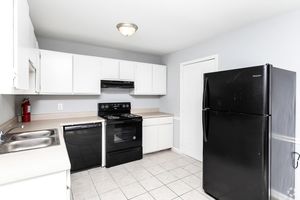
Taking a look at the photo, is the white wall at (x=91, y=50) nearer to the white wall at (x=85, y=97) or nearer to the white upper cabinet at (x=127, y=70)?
the white wall at (x=85, y=97)

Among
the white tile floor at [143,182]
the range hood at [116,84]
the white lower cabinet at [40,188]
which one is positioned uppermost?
the range hood at [116,84]

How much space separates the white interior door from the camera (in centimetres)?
303

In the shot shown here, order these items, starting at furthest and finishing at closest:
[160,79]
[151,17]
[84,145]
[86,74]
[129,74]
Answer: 1. [160,79]
2. [129,74]
3. [86,74]
4. [84,145]
5. [151,17]

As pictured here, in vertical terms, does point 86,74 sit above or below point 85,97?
above

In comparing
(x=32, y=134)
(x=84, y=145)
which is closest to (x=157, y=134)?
(x=84, y=145)

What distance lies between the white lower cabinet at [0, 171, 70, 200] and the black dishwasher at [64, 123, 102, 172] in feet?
4.92

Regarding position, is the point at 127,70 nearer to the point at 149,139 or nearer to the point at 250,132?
the point at 149,139

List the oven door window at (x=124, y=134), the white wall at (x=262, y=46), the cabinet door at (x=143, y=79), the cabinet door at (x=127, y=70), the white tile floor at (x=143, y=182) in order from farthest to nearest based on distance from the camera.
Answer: the cabinet door at (x=143, y=79) → the cabinet door at (x=127, y=70) → the oven door window at (x=124, y=134) → the white tile floor at (x=143, y=182) → the white wall at (x=262, y=46)

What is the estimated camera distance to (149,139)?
3385 mm

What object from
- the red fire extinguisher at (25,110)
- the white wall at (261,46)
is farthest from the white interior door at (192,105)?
the red fire extinguisher at (25,110)

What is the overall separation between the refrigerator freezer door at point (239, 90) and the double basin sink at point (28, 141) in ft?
5.90

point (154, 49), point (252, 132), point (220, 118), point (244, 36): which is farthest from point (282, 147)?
point (154, 49)

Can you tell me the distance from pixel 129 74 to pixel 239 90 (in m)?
2.25

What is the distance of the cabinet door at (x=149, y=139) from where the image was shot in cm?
333
